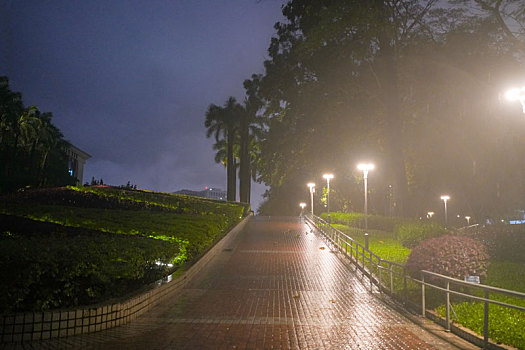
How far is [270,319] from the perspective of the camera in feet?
28.0

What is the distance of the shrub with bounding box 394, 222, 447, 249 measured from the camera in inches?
820

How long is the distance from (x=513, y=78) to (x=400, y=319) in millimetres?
24058

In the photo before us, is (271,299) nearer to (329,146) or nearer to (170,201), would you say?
(170,201)

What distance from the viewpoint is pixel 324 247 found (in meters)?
22.2

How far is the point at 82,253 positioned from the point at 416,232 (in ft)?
55.5

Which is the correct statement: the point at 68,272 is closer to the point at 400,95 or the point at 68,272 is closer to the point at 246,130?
the point at 400,95

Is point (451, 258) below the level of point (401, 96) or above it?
below

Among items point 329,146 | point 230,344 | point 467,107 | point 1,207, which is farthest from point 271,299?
point 467,107

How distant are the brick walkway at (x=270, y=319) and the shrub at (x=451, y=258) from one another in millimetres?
1213

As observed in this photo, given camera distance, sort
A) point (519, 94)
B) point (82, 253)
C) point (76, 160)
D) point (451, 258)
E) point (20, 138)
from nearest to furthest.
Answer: point (82, 253) < point (451, 258) < point (519, 94) < point (20, 138) < point (76, 160)

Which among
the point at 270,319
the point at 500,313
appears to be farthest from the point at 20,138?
the point at 500,313

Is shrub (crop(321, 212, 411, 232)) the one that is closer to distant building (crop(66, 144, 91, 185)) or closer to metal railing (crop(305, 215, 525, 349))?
metal railing (crop(305, 215, 525, 349))

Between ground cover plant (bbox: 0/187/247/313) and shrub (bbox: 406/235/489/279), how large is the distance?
5.74 m

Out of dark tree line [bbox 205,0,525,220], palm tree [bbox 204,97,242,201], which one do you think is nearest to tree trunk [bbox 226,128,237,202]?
palm tree [bbox 204,97,242,201]
